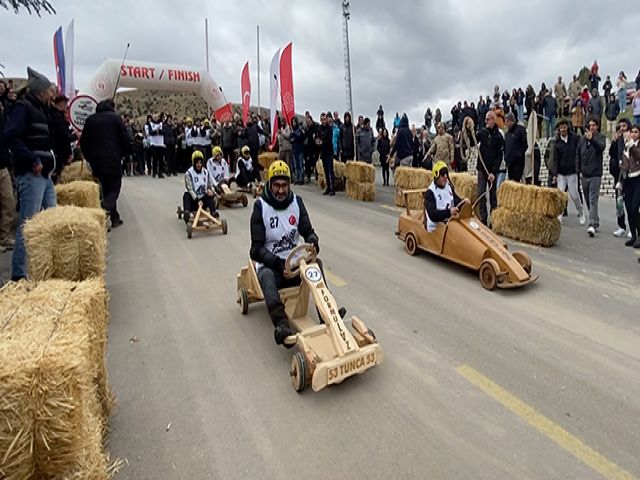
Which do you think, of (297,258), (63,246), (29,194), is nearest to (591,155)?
(297,258)

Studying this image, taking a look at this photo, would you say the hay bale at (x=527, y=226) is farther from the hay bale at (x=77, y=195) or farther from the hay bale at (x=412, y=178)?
the hay bale at (x=77, y=195)

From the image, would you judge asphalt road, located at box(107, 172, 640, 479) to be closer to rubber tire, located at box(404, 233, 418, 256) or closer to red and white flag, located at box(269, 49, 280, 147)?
rubber tire, located at box(404, 233, 418, 256)

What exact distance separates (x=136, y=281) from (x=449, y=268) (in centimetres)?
443

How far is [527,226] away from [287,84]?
32.2 feet

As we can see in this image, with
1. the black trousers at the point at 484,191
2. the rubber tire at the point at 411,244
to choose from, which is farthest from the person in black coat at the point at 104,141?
the black trousers at the point at 484,191

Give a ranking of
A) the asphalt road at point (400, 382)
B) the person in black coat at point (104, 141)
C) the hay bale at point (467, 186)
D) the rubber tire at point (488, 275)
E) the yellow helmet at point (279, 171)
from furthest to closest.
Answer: the hay bale at point (467, 186), the person in black coat at point (104, 141), the rubber tire at point (488, 275), the yellow helmet at point (279, 171), the asphalt road at point (400, 382)

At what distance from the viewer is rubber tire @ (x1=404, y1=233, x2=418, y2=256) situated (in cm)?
720

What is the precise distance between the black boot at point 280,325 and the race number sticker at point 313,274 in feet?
1.32

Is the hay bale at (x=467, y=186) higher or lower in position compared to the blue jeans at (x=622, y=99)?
lower

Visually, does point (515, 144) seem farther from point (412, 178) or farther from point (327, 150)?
point (327, 150)

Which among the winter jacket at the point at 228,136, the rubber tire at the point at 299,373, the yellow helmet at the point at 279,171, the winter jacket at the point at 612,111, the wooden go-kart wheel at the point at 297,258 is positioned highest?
the winter jacket at the point at 612,111

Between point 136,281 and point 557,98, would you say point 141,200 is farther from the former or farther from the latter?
point 557,98

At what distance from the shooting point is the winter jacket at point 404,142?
13172 millimetres

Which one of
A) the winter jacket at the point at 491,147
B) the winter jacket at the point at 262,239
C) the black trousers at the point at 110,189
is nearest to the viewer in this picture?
the winter jacket at the point at 262,239
